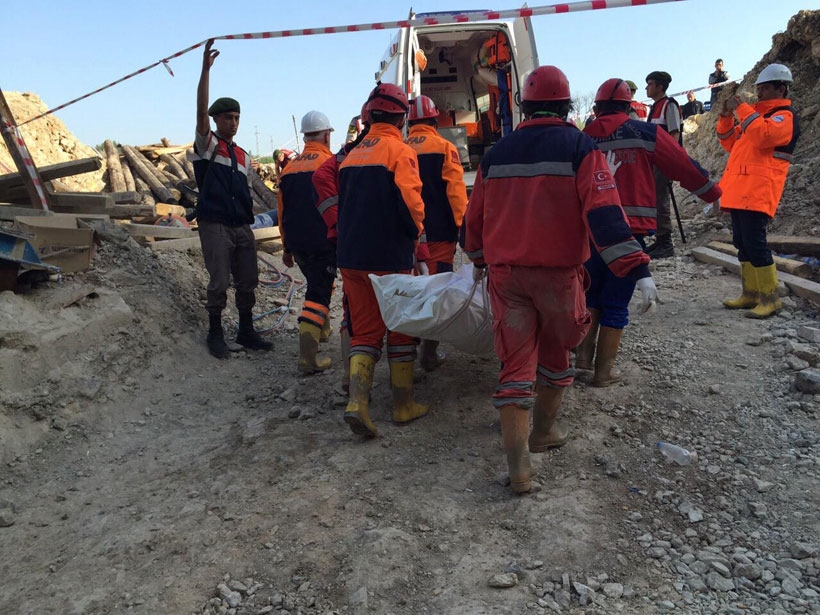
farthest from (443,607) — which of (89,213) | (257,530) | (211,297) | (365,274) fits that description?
(89,213)

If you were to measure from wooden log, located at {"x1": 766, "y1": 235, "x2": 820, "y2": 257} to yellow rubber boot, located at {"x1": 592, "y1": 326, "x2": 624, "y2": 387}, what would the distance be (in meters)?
3.41

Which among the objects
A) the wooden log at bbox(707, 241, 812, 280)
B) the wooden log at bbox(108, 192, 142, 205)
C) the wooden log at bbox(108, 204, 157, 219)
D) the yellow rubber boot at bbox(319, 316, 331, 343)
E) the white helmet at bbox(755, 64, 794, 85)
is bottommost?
the yellow rubber boot at bbox(319, 316, 331, 343)

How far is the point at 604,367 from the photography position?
13.6 feet

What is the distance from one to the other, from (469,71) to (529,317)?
7919 millimetres

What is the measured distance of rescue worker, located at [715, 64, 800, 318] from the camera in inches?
197

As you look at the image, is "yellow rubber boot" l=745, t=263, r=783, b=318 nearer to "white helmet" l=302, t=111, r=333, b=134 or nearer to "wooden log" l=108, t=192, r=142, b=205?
"white helmet" l=302, t=111, r=333, b=134

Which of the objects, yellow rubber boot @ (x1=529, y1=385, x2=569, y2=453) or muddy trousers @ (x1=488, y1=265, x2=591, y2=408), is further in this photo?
yellow rubber boot @ (x1=529, y1=385, x2=569, y2=453)

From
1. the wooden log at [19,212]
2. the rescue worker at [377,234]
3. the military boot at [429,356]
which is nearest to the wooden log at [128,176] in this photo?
the wooden log at [19,212]

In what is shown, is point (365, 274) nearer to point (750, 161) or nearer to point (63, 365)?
point (63, 365)

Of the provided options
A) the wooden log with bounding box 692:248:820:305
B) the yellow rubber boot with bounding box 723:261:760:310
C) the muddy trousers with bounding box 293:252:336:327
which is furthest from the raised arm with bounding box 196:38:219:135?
the wooden log with bounding box 692:248:820:305

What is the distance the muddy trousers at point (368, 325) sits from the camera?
12.8ft

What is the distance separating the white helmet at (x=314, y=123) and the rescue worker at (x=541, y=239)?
90.9 inches

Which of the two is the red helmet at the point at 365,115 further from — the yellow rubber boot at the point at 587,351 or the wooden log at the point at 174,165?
the wooden log at the point at 174,165

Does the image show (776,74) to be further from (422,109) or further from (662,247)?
(662,247)
